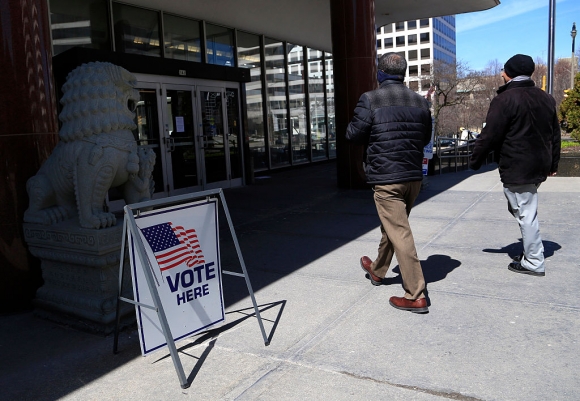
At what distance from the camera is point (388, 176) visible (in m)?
4.07

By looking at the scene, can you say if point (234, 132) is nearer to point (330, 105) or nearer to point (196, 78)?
point (196, 78)

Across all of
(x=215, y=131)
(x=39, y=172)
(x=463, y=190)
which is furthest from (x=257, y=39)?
(x=39, y=172)

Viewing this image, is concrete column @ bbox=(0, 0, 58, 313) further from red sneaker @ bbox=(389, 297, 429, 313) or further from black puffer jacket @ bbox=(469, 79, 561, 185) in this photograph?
black puffer jacket @ bbox=(469, 79, 561, 185)

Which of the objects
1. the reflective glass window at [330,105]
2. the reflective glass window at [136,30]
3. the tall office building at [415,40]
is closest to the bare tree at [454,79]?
the reflective glass window at [330,105]

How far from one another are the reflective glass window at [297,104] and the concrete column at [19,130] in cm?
1250

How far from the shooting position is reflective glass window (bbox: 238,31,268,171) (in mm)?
14648

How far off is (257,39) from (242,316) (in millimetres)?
12339

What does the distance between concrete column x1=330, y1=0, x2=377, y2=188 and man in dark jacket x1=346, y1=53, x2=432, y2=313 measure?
657 centimetres

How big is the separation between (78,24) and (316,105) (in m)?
10.0

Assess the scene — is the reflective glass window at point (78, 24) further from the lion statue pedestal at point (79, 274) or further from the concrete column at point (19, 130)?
the lion statue pedestal at point (79, 274)

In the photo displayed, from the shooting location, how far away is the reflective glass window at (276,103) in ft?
51.8

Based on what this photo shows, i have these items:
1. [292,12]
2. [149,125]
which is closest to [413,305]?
[149,125]

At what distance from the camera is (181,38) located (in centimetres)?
1221

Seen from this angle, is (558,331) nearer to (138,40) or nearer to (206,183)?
(206,183)
